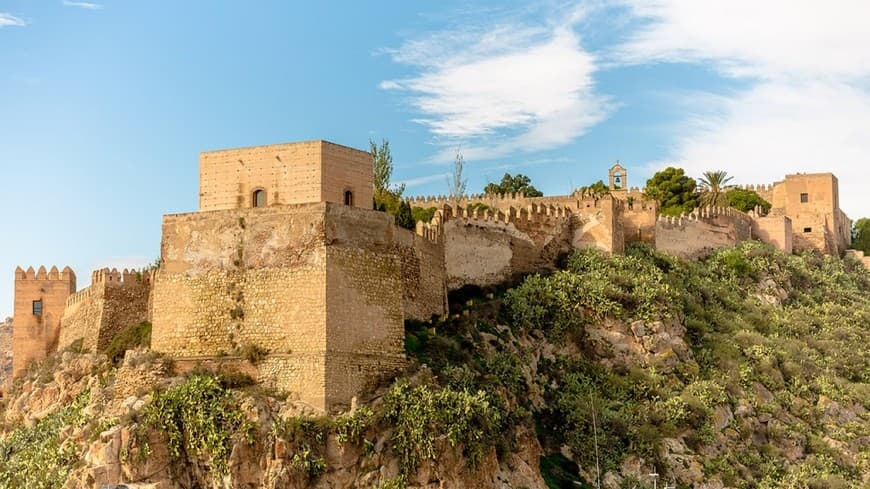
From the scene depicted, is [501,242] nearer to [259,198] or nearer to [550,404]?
[550,404]

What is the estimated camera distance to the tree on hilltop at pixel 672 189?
2071 inches

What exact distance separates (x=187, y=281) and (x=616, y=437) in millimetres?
11357

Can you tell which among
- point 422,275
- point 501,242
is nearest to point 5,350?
point 501,242

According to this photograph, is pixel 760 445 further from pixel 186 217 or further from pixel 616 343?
pixel 186 217

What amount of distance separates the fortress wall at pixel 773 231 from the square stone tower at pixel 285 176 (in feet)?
80.8

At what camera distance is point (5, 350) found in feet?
177

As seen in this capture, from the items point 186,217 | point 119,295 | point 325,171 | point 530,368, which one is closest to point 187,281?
point 186,217

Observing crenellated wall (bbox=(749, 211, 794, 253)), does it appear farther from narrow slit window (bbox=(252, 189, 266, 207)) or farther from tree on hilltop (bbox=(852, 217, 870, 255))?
narrow slit window (bbox=(252, 189, 266, 207))

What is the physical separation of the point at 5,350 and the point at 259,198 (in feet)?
92.3

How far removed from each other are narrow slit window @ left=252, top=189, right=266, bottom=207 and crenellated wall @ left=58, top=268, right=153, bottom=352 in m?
7.08

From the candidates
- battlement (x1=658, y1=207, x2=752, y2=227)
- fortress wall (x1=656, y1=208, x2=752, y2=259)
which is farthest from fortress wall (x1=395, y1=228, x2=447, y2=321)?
battlement (x1=658, y1=207, x2=752, y2=227)

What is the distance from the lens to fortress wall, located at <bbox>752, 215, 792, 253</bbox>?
50562 mm

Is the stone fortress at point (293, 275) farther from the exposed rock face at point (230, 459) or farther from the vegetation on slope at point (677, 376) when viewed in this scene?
the vegetation on slope at point (677, 376)

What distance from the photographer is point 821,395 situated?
39.1 meters
